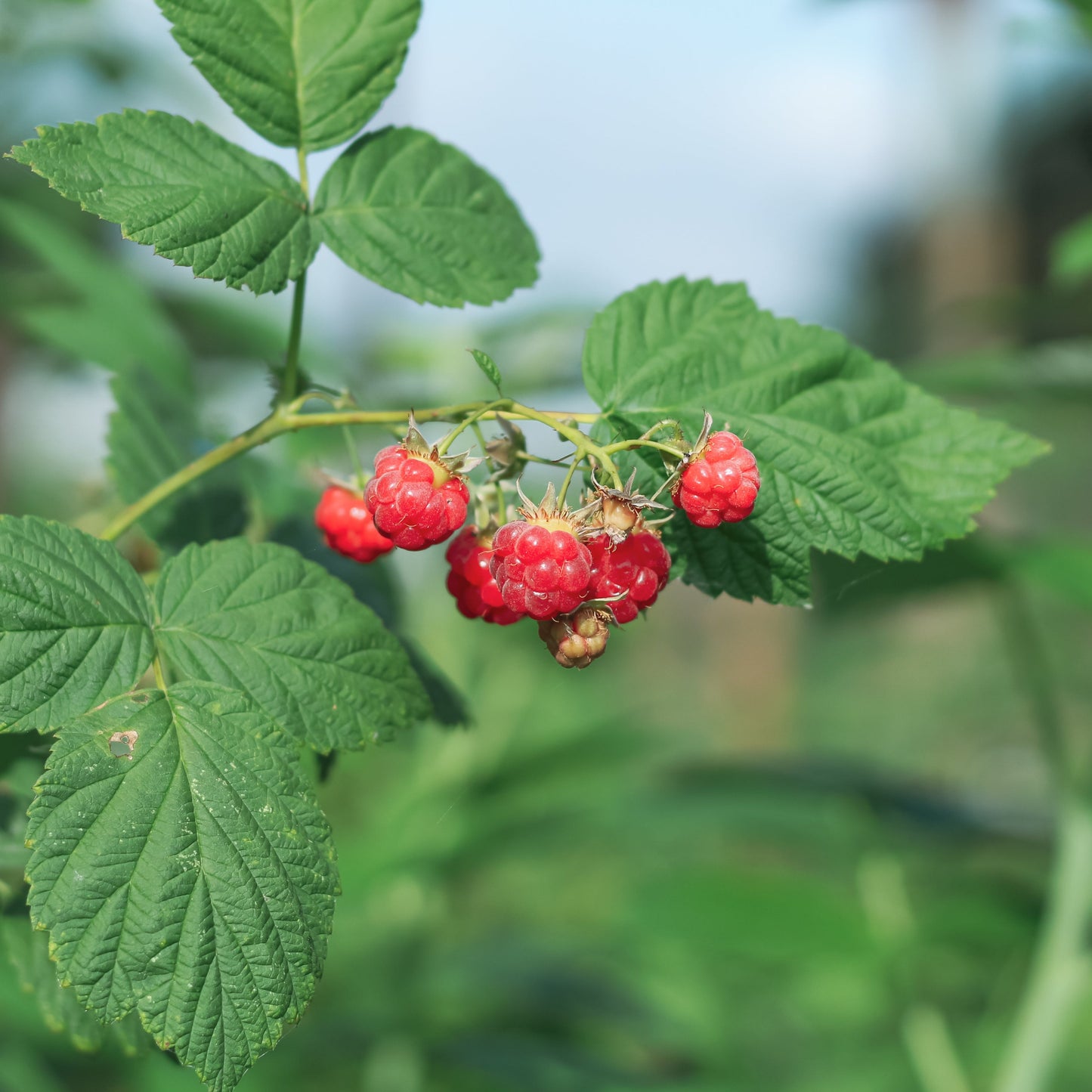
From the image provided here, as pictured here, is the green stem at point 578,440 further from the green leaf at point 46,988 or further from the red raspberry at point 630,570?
the green leaf at point 46,988

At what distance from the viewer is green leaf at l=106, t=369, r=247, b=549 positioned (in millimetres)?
1146

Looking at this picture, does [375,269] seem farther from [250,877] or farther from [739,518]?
[250,877]

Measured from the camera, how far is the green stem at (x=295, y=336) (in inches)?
37.3

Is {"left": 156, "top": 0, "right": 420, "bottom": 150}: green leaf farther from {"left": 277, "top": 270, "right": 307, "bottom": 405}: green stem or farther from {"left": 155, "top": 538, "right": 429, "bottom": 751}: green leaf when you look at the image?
{"left": 155, "top": 538, "right": 429, "bottom": 751}: green leaf

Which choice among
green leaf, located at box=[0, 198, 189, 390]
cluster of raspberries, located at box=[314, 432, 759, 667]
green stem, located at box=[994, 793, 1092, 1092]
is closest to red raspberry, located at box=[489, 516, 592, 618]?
cluster of raspberries, located at box=[314, 432, 759, 667]

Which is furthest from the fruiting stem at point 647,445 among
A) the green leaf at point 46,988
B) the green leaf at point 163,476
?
the green leaf at point 46,988

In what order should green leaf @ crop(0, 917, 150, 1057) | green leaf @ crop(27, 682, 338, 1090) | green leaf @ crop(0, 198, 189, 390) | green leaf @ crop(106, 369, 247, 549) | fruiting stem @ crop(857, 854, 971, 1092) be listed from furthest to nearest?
fruiting stem @ crop(857, 854, 971, 1092)
green leaf @ crop(0, 198, 189, 390)
green leaf @ crop(106, 369, 247, 549)
green leaf @ crop(0, 917, 150, 1057)
green leaf @ crop(27, 682, 338, 1090)

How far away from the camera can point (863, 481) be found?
3.02 ft

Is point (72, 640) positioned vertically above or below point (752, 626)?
above

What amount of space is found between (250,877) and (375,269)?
503mm

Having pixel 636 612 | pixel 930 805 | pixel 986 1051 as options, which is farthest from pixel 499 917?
pixel 636 612

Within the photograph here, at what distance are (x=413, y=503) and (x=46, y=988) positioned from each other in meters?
0.56

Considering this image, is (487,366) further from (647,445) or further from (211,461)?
(211,461)

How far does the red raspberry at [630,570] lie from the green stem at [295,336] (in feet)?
1.00
